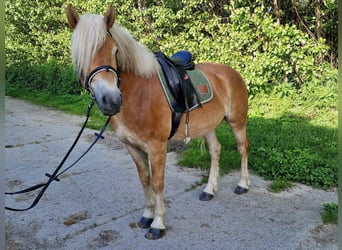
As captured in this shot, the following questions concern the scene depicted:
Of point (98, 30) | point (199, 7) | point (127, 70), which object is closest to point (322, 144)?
point (127, 70)

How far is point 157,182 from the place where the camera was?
8.27ft

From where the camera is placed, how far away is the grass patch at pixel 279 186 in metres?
3.43

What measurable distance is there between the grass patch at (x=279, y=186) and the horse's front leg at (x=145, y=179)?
4.72 ft

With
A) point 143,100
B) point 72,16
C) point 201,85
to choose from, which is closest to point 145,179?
point 143,100

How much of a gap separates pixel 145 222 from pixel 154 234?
0.65ft

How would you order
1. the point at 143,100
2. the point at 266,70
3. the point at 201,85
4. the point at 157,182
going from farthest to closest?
the point at 266,70 → the point at 201,85 → the point at 157,182 → the point at 143,100

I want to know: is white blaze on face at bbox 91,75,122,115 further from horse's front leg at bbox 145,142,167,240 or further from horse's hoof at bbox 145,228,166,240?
horse's hoof at bbox 145,228,166,240

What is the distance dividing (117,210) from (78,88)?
8.77 meters

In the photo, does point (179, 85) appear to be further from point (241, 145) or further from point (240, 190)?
point (240, 190)

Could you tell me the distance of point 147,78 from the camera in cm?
243

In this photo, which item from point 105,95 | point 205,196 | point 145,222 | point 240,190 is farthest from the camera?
point 240,190

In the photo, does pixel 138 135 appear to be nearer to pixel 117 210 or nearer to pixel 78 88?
pixel 117 210

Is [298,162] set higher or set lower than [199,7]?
lower

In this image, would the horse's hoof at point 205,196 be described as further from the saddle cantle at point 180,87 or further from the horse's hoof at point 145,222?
the saddle cantle at point 180,87
